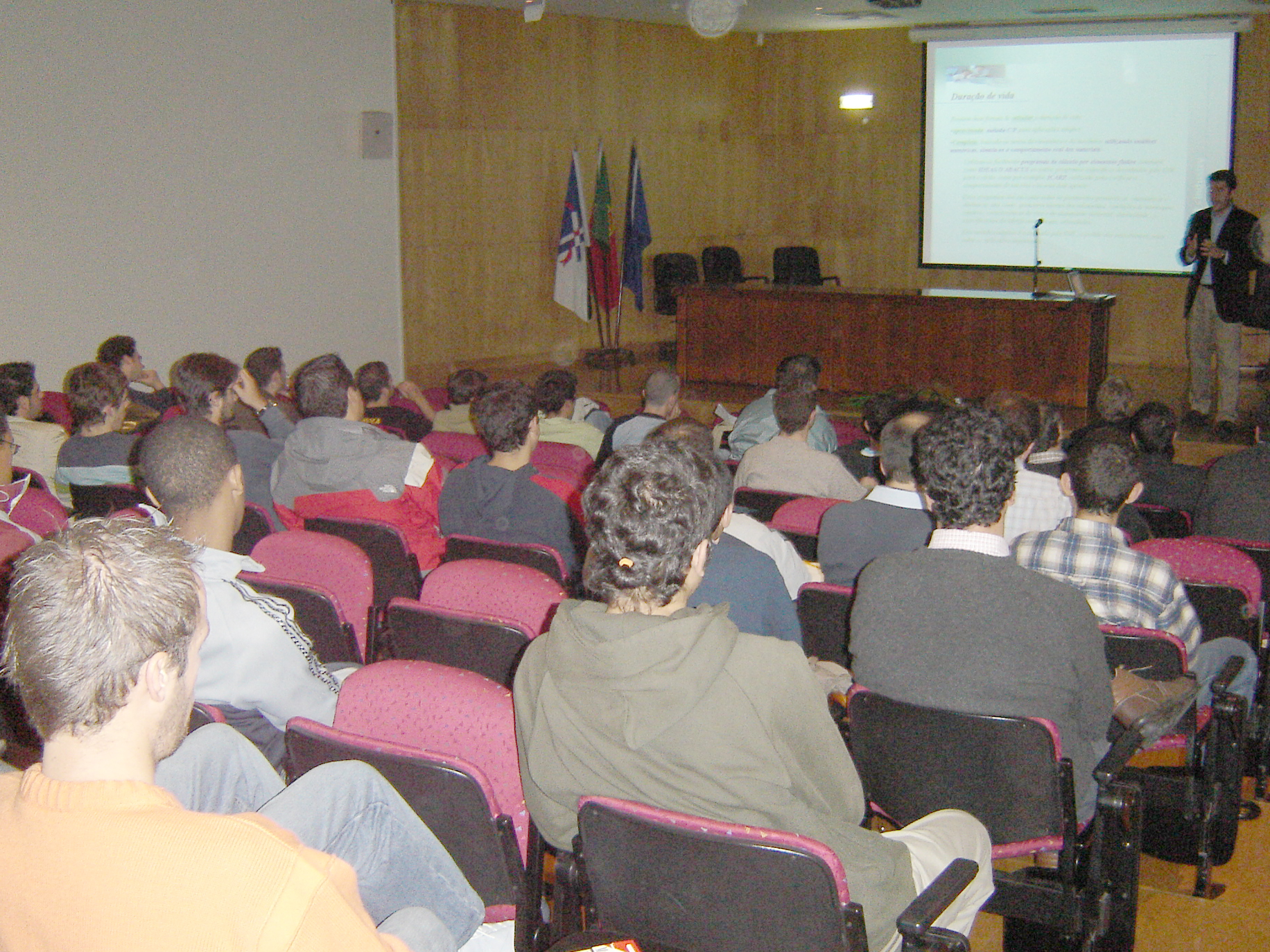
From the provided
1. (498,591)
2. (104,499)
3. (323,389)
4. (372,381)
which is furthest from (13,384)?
(498,591)

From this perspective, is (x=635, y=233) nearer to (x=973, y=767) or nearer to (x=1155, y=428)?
(x=1155, y=428)

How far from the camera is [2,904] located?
1.16 m

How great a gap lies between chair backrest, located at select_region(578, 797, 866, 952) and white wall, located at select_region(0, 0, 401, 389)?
632 cm

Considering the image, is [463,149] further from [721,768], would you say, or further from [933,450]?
[721,768]

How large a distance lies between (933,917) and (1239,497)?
8.37ft

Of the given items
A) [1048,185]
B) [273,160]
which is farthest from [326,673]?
[1048,185]

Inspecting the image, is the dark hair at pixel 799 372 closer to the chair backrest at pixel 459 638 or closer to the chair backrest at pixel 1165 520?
the chair backrest at pixel 1165 520

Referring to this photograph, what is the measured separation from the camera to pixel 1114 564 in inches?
102

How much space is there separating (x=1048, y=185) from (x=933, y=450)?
8.88 m

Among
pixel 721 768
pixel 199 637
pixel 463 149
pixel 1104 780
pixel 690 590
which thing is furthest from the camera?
pixel 463 149

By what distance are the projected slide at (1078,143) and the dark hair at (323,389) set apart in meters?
8.21

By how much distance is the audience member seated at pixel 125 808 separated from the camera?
1104 mm

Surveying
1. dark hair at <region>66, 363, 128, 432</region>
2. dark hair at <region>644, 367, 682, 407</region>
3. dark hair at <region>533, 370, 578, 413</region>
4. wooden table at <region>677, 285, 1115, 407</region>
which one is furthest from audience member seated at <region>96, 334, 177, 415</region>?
wooden table at <region>677, 285, 1115, 407</region>

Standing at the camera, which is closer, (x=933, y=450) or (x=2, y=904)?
(x=2, y=904)
